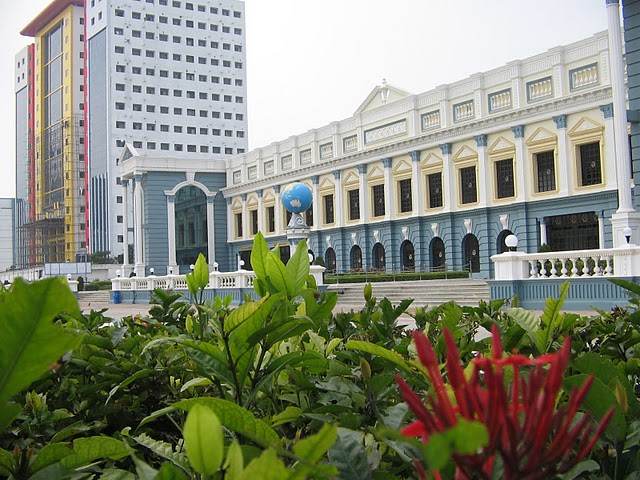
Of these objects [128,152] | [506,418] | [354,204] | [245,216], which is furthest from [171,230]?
[506,418]

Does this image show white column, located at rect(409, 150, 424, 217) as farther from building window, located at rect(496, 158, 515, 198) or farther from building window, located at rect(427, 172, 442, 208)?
building window, located at rect(496, 158, 515, 198)

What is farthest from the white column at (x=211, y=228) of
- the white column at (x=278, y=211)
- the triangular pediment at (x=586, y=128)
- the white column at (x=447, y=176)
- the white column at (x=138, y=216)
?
the triangular pediment at (x=586, y=128)

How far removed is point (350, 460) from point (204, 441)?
29 centimetres

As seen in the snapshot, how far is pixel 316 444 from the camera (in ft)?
1.92

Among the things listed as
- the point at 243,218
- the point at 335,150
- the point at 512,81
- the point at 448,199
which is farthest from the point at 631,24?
the point at 243,218

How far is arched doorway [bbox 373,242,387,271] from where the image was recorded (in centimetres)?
2834

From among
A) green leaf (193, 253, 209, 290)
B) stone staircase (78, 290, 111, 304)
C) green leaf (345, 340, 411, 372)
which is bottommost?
stone staircase (78, 290, 111, 304)

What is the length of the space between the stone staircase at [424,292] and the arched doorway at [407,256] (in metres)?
4.82

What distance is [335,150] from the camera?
98.3 ft

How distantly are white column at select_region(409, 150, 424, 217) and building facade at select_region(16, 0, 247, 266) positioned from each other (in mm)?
40354

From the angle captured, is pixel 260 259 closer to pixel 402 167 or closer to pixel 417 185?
pixel 417 185

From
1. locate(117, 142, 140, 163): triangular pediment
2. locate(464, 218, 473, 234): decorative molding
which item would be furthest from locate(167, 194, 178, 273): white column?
locate(464, 218, 473, 234): decorative molding

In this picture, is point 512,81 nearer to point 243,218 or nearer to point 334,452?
point 243,218

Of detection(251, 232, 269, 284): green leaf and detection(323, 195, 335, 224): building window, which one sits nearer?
detection(251, 232, 269, 284): green leaf
